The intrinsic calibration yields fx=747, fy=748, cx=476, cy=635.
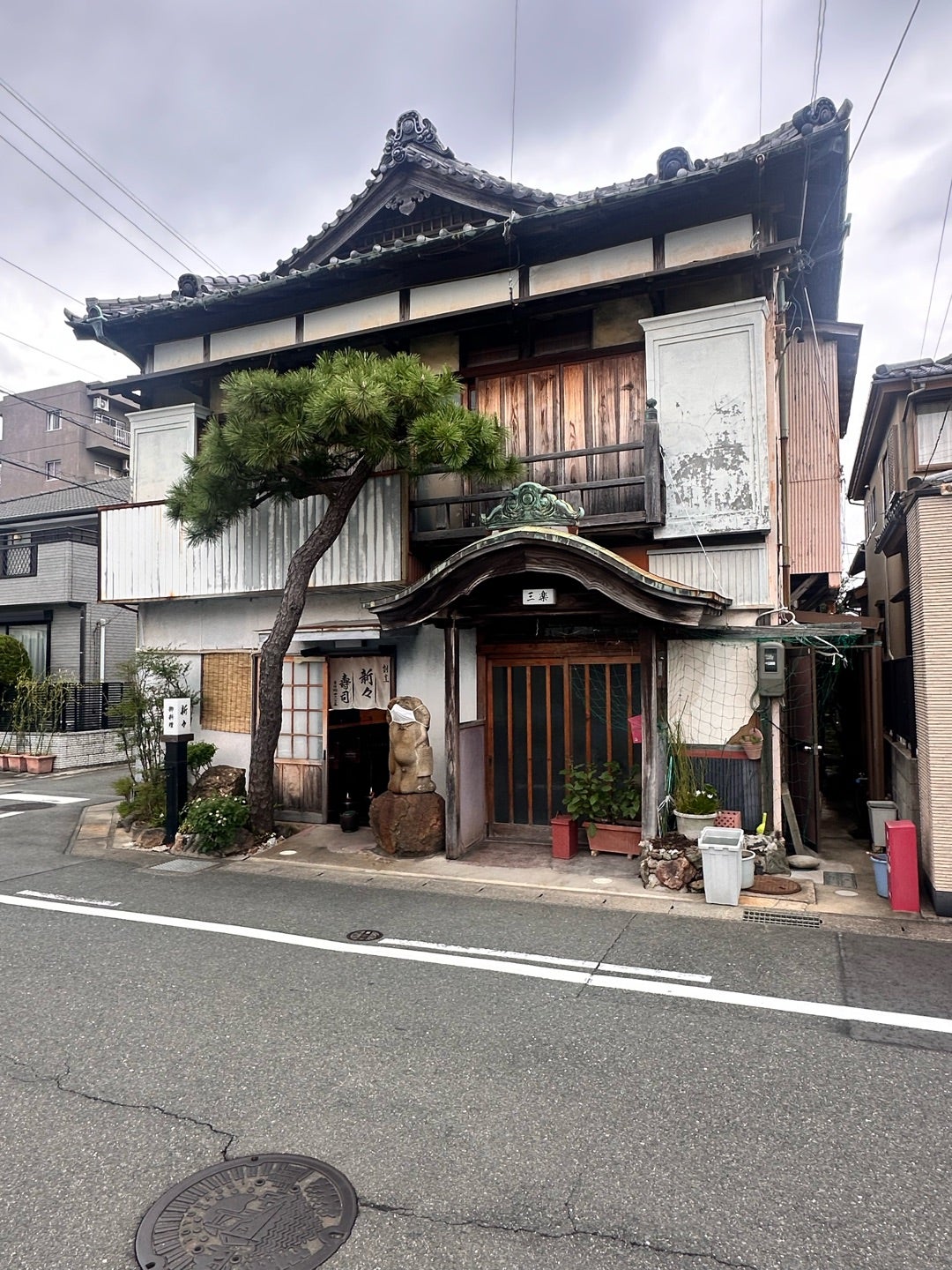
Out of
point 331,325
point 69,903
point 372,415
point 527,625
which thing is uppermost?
point 331,325

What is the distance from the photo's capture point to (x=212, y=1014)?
17.2ft

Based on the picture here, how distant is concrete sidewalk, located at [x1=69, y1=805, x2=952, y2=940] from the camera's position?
727cm

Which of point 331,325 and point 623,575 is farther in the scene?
point 331,325

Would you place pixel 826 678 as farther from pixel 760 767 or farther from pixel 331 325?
pixel 331 325

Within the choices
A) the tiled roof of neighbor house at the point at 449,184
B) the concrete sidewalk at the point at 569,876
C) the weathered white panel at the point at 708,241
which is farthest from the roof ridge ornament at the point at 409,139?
the concrete sidewalk at the point at 569,876

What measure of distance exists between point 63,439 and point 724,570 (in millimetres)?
36734

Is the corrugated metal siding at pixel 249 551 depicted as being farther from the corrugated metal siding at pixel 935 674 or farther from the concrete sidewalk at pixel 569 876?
the corrugated metal siding at pixel 935 674

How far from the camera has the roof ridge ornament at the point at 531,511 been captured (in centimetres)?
873

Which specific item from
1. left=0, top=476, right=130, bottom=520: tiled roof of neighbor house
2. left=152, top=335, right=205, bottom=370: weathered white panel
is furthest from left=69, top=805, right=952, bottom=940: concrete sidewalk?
left=0, top=476, right=130, bottom=520: tiled roof of neighbor house

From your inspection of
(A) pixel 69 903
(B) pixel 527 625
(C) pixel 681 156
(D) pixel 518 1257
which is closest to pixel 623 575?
(B) pixel 527 625

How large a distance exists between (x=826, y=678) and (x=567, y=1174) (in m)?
11.9

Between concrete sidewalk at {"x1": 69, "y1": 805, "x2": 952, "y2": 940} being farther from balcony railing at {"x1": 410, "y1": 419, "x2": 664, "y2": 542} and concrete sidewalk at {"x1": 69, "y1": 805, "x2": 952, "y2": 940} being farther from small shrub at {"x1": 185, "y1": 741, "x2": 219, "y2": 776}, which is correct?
balcony railing at {"x1": 410, "y1": 419, "x2": 664, "y2": 542}

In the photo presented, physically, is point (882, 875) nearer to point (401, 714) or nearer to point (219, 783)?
point (401, 714)

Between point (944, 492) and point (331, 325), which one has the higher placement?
point (331, 325)
